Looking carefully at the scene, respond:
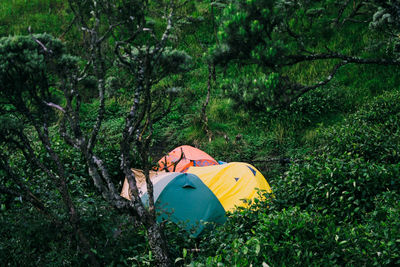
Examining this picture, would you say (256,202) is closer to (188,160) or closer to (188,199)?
(188,199)

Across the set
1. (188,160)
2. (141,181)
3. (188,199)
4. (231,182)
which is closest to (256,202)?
(188,199)

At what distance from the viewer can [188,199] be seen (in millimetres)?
6879

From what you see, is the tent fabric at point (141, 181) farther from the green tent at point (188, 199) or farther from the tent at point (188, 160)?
the tent at point (188, 160)

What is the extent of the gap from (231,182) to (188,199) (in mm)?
1206

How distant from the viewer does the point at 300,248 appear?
358 centimetres

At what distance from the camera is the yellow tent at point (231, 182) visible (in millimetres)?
7344

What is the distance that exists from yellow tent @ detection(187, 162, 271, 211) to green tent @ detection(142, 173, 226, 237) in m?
0.52

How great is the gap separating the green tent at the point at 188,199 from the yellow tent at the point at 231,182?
0.52 meters

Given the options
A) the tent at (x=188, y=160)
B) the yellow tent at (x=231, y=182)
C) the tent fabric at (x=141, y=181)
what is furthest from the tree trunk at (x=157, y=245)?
the tent at (x=188, y=160)

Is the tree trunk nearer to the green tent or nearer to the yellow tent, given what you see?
the green tent

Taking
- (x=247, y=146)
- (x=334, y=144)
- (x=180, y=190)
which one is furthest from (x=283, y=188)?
(x=247, y=146)

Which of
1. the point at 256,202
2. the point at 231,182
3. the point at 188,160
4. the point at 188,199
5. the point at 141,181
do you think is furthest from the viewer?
the point at 188,160

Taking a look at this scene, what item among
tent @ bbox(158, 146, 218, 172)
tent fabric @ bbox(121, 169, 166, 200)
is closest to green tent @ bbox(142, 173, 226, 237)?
tent fabric @ bbox(121, 169, 166, 200)

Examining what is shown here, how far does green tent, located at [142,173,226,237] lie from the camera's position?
21.7 ft
